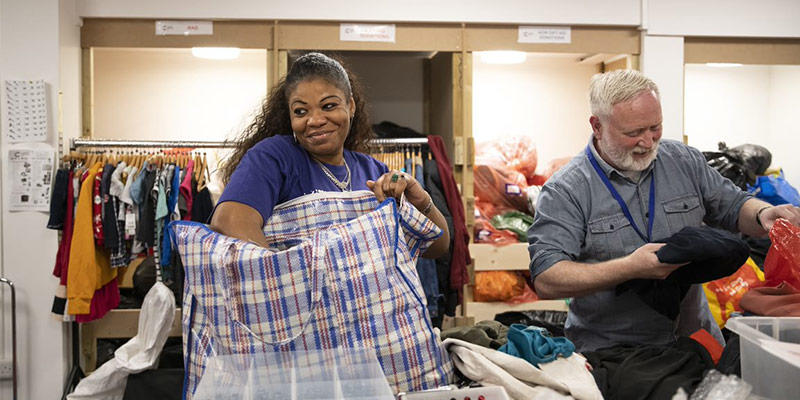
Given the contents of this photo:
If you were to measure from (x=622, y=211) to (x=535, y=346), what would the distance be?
0.64 metres

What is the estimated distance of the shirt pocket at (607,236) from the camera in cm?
184

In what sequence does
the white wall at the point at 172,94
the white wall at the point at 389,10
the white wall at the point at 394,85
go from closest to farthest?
the white wall at the point at 389,10, the white wall at the point at 172,94, the white wall at the point at 394,85

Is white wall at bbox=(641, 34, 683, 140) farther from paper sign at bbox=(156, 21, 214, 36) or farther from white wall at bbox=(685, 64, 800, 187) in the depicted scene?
paper sign at bbox=(156, 21, 214, 36)

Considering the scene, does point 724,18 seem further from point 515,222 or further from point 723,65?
point 515,222

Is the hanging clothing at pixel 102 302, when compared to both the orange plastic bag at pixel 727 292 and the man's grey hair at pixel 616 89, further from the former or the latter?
the orange plastic bag at pixel 727 292

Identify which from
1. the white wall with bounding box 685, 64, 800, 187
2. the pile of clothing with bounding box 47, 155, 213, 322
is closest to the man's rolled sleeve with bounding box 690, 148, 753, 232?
the pile of clothing with bounding box 47, 155, 213, 322

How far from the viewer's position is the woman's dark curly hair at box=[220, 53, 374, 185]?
174 centimetres

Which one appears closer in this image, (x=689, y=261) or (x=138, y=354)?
(x=689, y=261)

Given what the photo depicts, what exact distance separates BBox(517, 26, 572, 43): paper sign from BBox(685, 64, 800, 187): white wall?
1.11 metres

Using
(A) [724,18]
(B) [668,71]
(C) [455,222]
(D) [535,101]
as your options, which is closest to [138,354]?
(C) [455,222]

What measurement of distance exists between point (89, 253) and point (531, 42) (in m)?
2.76

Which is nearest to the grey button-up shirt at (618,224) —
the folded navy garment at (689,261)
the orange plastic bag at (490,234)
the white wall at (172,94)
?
the folded navy garment at (689,261)

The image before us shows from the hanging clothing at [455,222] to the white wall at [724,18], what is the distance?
1.55m

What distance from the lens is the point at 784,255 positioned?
1.67 meters
